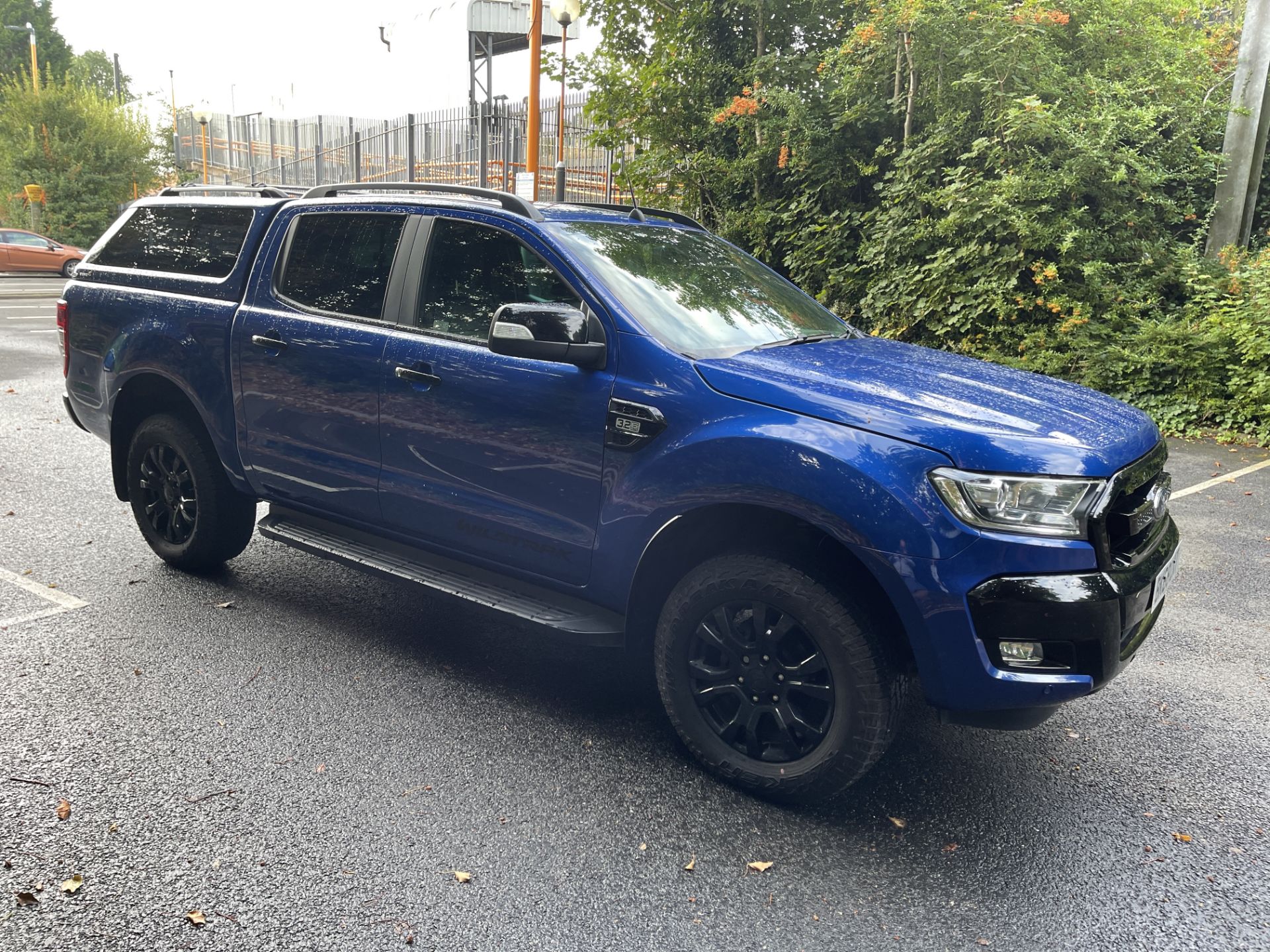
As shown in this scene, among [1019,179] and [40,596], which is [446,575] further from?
[1019,179]

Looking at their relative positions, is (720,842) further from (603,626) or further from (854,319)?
(854,319)

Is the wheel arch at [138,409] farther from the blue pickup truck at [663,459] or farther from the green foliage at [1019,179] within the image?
the green foliage at [1019,179]

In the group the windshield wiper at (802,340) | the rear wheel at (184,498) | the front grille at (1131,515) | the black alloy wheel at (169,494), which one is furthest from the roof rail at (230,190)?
the front grille at (1131,515)

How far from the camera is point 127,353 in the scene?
5043 millimetres

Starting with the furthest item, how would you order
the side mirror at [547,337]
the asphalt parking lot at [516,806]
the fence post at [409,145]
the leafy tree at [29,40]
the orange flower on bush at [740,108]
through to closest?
the leafy tree at [29,40] → the fence post at [409,145] → the orange flower on bush at [740,108] → the side mirror at [547,337] → the asphalt parking lot at [516,806]

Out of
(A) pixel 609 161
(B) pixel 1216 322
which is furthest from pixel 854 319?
(A) pixel 609 161

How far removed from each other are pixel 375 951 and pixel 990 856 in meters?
1.80

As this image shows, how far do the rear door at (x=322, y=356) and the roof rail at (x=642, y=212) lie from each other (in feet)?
3.01

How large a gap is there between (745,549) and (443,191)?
218 cm

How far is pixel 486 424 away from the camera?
3.77 m

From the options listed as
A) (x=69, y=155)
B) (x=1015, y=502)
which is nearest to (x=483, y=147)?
(x=1015, y=502)

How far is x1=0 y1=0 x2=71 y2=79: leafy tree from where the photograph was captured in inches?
2349

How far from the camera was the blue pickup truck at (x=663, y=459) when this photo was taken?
2.88 meters

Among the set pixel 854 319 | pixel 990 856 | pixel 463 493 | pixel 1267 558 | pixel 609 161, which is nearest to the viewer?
pixel 990 856
